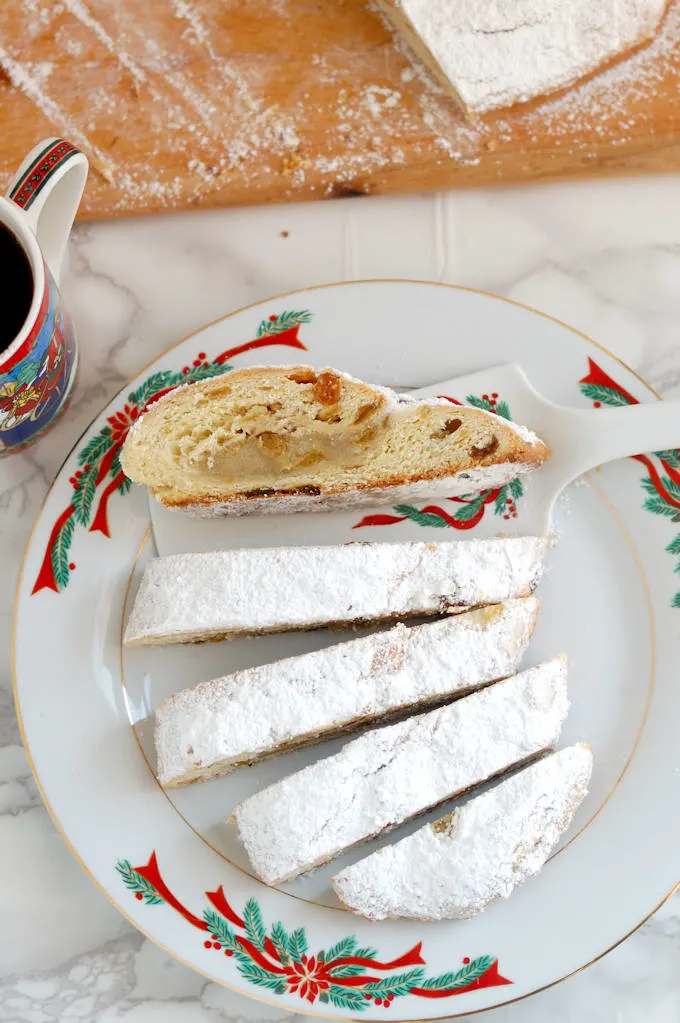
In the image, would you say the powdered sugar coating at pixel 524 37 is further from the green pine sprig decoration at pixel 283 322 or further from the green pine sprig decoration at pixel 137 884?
the green pine sprig decoration at pixel 137 884

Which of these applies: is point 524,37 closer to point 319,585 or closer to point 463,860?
point 319,585

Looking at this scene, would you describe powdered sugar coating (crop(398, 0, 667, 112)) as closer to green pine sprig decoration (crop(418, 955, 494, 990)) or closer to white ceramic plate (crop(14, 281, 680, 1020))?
white ceramic plate (crop(14, 281, 680, 1020))

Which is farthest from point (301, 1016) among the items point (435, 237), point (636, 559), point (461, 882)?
point (435, 237)

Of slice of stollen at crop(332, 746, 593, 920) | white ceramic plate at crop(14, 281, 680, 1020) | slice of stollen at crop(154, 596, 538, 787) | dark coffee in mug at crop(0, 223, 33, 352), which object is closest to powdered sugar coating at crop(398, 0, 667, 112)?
white ceramic plate at crop(14, 281, 680, 1020)

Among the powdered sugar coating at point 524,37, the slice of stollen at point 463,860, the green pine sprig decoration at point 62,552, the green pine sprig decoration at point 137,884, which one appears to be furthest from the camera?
the powdered sugar coating at point 524,37

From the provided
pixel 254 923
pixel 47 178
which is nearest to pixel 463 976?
pixel 254 923

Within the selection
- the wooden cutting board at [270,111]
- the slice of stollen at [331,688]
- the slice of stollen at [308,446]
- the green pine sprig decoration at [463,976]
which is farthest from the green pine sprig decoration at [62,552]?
the green pine sprig decoration at [463,976]

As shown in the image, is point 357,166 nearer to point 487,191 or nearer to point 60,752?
point 487,191
